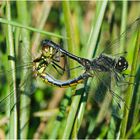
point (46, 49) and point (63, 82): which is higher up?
point (46, 49)

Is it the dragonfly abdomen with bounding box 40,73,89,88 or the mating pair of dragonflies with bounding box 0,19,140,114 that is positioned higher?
the mating pair of dragonflies with bounding box 0,19,140,114

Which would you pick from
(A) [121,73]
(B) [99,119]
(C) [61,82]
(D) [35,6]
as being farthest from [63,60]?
(D) [35,6]

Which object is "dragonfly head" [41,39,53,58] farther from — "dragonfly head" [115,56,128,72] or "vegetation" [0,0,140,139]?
"dragonfly head" [115,56,128,72]

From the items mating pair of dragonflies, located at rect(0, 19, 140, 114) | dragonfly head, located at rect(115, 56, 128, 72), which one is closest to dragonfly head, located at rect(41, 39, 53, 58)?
mating pair of dragonflies, located at rect(0, 19, 140, 114)

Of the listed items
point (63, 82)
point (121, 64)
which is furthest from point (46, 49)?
point (121, 64)

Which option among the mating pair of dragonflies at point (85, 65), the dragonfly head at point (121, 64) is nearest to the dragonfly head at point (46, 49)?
the mating pair of dragonflies at point (85, 65)

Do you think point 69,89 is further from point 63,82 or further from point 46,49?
point 46,49

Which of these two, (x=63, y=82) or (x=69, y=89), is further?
(x=69, y=89)

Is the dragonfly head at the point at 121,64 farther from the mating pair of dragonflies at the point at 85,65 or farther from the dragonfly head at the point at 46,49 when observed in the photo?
the dragonfly head at the point at 46,49

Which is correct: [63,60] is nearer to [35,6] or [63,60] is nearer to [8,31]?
[8,31]
